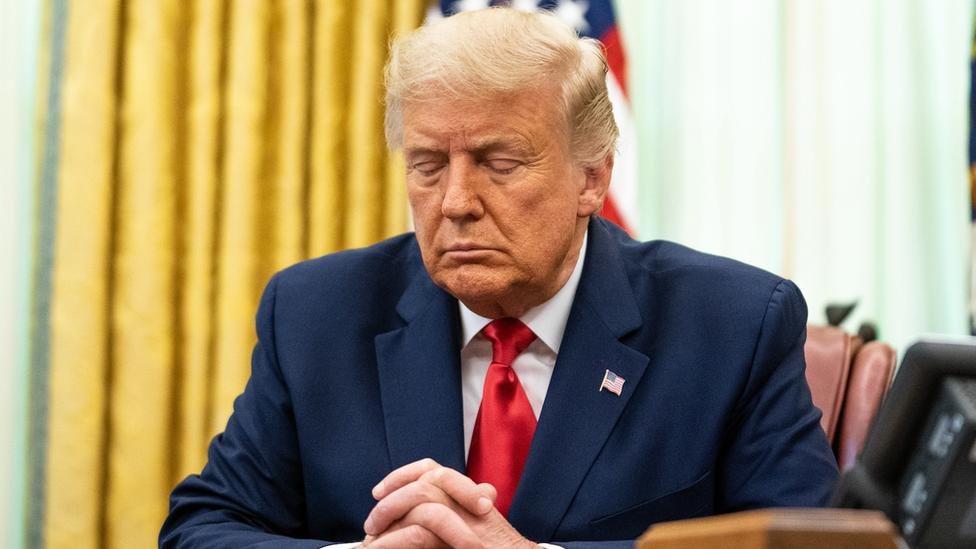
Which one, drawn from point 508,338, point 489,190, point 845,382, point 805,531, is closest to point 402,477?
point 508,338

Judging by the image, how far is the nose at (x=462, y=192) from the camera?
1280 mm

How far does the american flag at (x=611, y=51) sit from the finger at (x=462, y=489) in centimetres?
154

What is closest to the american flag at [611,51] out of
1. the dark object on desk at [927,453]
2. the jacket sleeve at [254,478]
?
the jacket sleeve at [254,478]

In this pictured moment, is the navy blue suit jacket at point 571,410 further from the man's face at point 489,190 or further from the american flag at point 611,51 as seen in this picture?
the american flag at point 611,51

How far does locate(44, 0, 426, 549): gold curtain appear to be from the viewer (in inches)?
96.5

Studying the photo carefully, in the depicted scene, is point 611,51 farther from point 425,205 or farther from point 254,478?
point 254,478

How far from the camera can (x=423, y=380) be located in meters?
1.38

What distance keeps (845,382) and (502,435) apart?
2.39 feet

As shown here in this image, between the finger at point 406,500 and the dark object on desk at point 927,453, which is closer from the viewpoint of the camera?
the dark object on desk at point 927,453

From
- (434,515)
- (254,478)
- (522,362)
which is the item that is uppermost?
(522,362)

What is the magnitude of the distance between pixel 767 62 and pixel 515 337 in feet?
5.30

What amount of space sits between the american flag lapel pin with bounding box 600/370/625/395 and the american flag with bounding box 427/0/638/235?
125cm

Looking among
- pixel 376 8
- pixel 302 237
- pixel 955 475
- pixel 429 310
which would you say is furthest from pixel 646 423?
pixel 376 8

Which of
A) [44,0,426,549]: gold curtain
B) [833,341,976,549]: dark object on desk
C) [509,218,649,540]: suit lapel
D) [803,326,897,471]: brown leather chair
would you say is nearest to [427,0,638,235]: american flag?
[44,0,426,549]: gold curtain
